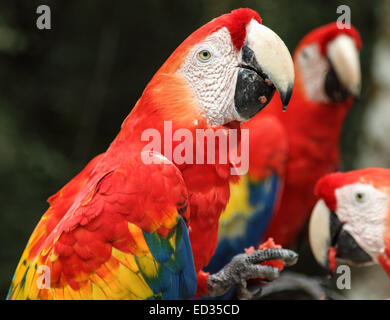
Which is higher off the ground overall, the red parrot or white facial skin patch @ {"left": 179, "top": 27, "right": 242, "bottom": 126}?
the red parrot

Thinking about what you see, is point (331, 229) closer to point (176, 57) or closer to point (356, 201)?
point (356, 201)

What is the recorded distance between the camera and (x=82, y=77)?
8.43 ft

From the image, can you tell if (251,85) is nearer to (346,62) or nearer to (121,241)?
(121,241)

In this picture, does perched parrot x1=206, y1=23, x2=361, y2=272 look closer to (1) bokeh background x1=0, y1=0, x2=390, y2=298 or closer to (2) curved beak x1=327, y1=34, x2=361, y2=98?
(2) curved beak x1=327, y1=34, x2=361, y2=98

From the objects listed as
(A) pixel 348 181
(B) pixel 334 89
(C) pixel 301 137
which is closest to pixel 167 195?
(A) pixel 348 181

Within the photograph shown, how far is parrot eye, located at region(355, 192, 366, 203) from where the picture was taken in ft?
4.47

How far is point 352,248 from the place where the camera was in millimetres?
1411

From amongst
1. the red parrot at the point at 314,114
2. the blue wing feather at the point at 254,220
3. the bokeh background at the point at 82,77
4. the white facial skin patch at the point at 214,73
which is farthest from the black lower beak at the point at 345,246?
the bokeh background at the point at 82,77

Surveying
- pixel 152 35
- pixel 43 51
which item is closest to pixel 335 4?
pixel 152 35

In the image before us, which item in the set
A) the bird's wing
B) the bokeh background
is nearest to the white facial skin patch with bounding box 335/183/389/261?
the bird's wing

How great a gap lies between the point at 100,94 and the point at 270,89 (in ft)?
5.42

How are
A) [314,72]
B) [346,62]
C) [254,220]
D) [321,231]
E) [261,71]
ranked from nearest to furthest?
[261,71]
[321,231]
[254,220]
[346,62]
[314,72]

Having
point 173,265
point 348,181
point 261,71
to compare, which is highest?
point 261,71

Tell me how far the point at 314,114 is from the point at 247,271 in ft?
3.38
